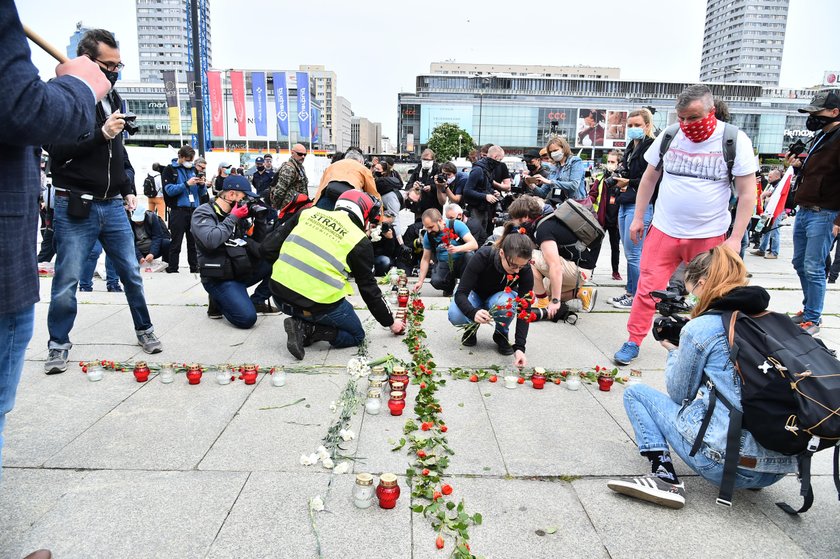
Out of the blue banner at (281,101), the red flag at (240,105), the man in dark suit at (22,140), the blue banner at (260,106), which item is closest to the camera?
the man in dark suit at (22,140)

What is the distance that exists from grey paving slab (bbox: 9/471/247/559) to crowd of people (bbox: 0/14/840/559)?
0.62 meters

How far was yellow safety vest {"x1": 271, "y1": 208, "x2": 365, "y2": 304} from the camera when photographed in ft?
13.3

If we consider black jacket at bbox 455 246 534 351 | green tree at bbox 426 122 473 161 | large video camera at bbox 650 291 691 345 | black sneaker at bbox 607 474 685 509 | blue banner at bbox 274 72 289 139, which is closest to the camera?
black sneaker at bbox 607 474 685 509

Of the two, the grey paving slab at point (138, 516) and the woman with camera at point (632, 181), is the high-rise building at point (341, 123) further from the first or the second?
the grey paving slab at point (138, 516)

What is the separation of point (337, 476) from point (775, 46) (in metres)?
199

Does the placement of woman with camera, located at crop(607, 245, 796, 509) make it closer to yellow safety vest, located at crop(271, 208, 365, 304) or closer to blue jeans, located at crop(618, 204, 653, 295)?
yellow safety vest, located at crop(271, 208, 365, 304)

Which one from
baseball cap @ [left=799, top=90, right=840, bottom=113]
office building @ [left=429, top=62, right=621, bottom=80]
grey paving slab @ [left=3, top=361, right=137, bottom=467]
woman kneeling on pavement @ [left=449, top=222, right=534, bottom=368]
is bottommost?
grey paving slab @ [left=3, top=361, right=137, bottom=467]

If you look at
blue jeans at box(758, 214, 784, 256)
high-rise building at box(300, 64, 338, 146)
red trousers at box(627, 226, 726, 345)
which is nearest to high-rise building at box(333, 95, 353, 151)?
high-rise building at box(300, 64, 338, 146)

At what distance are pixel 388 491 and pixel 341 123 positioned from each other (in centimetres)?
16613

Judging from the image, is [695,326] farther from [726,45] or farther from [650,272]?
[726,45]

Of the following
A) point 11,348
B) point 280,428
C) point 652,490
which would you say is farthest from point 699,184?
point 11,348

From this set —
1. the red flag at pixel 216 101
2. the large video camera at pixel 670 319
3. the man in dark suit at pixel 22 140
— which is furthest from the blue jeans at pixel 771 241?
the red flag at pixel 216 101

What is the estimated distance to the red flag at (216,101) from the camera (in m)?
27.8

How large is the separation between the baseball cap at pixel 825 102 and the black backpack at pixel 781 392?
335 cm
